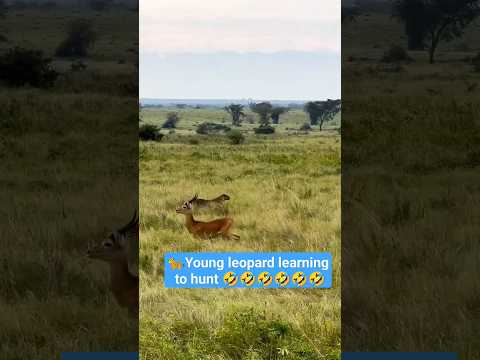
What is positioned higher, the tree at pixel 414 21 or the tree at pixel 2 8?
the tree at pixel 2 8

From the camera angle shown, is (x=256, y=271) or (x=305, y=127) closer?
(x=256, y=271)

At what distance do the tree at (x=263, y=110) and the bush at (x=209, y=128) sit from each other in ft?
1.27

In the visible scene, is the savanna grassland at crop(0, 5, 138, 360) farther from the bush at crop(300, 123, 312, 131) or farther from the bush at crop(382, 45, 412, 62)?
the bush at crop(382, 45, 412, 62)

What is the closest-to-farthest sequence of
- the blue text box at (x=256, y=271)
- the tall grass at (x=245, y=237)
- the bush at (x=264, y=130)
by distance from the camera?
the tall grass at (x=245, y=237) → the blue text box at (x=256, y=271) → the bush at (x=264, y=130)

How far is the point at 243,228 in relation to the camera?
7816 mm

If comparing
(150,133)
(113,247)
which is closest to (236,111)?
(150,133)

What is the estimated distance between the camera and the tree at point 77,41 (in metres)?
37.7

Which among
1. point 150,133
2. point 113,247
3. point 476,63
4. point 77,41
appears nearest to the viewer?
point 113,247

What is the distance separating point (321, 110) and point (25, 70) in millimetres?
17933

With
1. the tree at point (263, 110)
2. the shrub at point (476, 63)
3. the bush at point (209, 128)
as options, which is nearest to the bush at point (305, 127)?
the tree at point (263, 110)

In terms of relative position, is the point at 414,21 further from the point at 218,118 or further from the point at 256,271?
the point at 256,271

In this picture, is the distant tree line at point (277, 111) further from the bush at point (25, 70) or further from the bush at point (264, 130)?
the bush at point (25, 70)

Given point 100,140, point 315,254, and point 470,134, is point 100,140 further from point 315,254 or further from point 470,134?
point 315,254

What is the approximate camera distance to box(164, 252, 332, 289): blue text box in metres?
7.45
